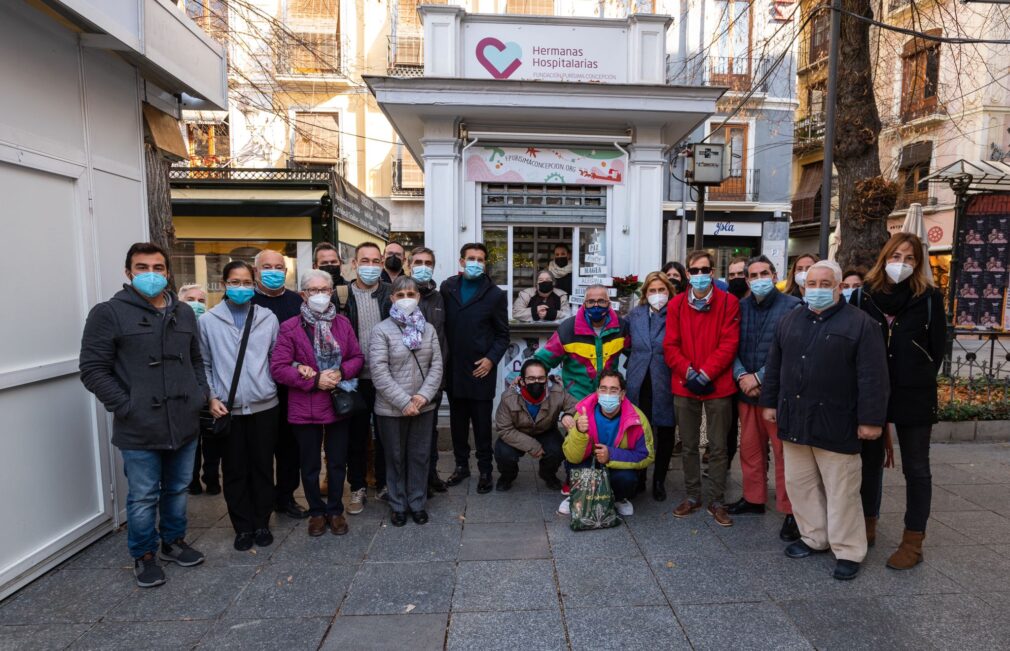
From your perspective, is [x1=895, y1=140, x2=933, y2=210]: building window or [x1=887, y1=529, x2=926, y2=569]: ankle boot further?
[x1=895, y1=140, x2=933, y2=210]: building window

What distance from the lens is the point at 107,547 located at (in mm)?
3980

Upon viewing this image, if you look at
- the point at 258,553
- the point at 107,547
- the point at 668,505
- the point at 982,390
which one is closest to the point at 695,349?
the point at 668,505

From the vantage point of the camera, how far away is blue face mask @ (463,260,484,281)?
4.94 metres

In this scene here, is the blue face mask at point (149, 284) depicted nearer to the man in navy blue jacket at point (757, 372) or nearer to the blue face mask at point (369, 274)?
the blue face mask at point (369, 274)

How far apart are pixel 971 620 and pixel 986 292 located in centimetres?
635

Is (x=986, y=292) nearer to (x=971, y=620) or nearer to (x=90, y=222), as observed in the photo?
(x=971, y=620)

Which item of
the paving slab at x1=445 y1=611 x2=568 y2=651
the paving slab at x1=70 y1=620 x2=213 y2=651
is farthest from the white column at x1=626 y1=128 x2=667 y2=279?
the paving slab at x1=70 y1=620 x2=213 y2=651

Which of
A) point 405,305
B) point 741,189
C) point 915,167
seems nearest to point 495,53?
point 405,305

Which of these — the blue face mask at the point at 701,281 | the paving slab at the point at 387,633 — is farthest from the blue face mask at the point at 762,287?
the paving slab at the point at 387,633

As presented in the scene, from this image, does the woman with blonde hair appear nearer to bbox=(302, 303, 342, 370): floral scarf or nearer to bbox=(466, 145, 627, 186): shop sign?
bbox=(466, 145, 627, 186): shop sign

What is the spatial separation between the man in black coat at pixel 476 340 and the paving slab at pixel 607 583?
4.92 feet

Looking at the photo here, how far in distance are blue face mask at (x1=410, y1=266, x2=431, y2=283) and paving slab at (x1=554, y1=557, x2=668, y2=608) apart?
244cm

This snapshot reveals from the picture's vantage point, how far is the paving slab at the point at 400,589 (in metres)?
3.20

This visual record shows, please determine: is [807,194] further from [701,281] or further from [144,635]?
[144,635]
